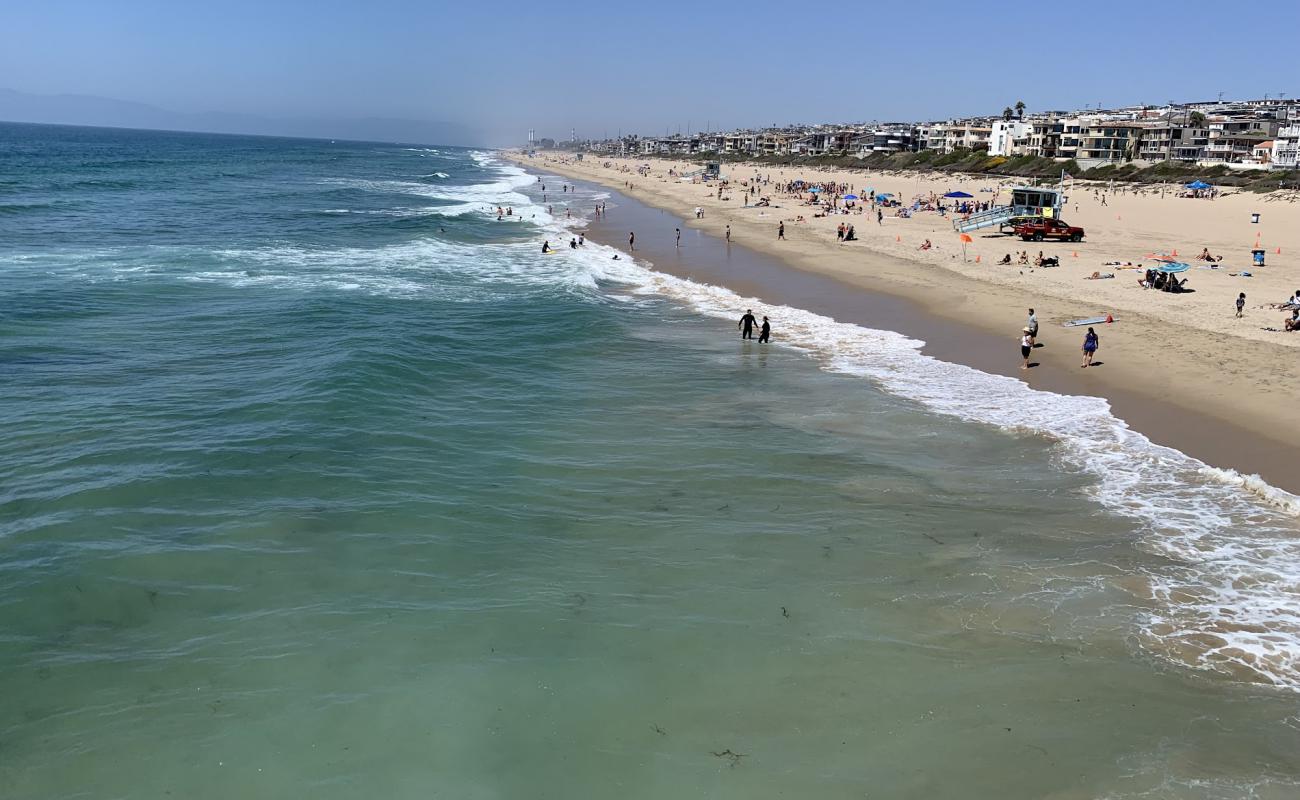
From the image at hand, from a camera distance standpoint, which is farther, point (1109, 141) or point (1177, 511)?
point (1109, 141)

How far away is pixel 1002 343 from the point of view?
23.7 m

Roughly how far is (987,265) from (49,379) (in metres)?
33.2

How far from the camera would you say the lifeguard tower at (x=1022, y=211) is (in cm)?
4622

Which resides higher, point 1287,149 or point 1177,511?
Answer: point 1287,149

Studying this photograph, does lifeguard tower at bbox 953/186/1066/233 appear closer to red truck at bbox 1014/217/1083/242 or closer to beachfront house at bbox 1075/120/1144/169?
red truck at bbox 1014/217/1083/242

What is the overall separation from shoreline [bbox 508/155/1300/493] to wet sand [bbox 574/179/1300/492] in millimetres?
27

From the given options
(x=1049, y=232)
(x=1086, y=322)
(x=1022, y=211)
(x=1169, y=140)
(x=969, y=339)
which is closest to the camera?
(x=969, y=339)

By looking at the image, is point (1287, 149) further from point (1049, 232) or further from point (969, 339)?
point (969, 339)

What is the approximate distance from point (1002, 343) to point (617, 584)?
1679 centimetres

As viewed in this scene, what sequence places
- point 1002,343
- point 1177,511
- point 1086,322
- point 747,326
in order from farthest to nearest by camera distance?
point 1086,322 < point 747,326 < point 1002,343 < point 1177,511

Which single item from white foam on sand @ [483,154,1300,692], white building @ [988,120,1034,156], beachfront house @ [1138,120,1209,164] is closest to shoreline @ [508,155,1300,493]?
white foam on sand @ [483,154,1300,692]

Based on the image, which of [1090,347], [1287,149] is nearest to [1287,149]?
[1287,149]

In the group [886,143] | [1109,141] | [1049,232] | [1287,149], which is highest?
[886,143]

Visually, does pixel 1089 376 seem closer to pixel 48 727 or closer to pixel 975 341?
pixel 975 341
